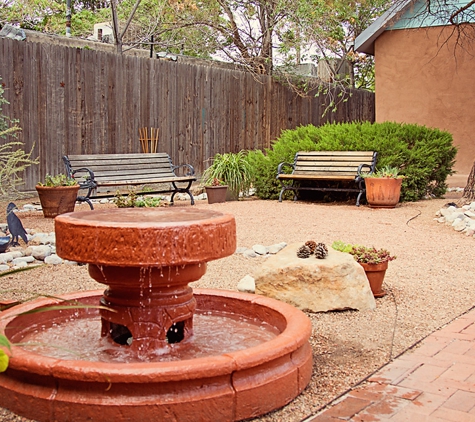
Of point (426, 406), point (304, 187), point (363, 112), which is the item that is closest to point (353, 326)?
point (426, 406)

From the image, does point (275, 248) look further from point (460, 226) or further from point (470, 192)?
point (470, 192)

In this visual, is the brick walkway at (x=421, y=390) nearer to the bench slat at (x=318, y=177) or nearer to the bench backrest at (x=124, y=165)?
the bench slat at (x=318, y=177)

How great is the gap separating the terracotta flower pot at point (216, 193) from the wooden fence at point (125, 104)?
2358 mm

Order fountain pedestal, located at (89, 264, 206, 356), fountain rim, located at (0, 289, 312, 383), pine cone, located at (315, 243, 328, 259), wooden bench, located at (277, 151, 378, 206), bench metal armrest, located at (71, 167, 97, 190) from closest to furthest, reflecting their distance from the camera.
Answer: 1. fountain rim, located at (0, 289, 312, 383)
2. fountain pedestal, located at (89, 264, 206, 356)
3. pine cone, located at (315, 243, 328, 259)
4. bench metal armrest, located at (71, 167, 97, 190)
5. wooden bench, located at (277, 151, 378, 206)

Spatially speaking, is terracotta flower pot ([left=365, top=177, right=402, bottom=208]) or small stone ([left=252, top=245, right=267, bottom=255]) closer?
small stone ([left=252, top=245, right=267, bottom=255])

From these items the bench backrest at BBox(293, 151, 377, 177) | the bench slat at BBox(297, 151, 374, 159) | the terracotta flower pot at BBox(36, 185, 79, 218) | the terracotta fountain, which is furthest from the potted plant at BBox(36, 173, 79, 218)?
the terracotta fountain

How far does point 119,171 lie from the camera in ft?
35.3

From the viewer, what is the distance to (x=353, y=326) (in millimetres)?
4270

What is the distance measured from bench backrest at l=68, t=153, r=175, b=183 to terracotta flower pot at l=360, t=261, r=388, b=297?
20.0 ft

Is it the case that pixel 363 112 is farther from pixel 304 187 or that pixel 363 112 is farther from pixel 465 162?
pixel 304 187

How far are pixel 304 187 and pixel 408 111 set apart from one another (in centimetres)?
609

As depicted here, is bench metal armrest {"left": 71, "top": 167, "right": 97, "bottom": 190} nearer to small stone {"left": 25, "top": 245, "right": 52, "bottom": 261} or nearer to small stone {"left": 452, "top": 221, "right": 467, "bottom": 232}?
small stone {"left": 25, "top": 245, "right": 52, "bottom": 261}

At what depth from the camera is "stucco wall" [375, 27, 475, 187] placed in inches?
603

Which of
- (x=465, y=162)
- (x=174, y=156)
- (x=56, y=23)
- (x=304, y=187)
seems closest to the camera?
(x=304, y=187)
